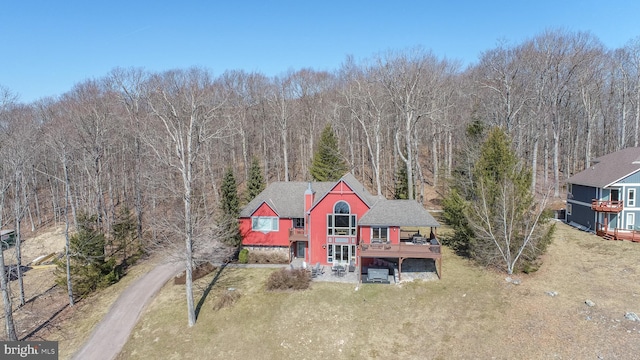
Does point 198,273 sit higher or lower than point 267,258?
lower

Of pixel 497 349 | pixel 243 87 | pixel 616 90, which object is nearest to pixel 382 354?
pixel 497 349

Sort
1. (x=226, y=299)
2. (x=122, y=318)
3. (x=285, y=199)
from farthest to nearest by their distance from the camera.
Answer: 1. (x=285, y=199)
2. (x=226, y=299)
3. (x=122, y=318)

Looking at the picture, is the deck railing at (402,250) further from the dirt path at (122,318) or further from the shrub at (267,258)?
the dirt path at (122,318)

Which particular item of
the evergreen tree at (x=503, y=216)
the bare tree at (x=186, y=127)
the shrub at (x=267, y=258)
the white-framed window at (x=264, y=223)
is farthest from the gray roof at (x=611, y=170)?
the bare tree at (x=186, y=127)

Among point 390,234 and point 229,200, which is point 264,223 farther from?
point 390,234

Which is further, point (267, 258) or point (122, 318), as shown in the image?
point (267, 258)

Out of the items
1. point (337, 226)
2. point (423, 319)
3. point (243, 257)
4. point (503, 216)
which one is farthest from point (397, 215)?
point (243, 257)

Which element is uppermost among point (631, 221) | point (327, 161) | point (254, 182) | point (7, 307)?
point (327, 161)
